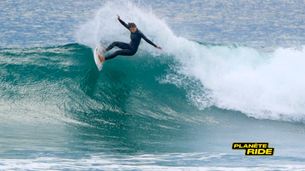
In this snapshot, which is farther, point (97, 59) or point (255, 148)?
point (97, 59)

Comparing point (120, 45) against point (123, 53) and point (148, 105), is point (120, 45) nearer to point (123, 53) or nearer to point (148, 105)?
point (123, 53)

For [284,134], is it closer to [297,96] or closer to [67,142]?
[297,96]

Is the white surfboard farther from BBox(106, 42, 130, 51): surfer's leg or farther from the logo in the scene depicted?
the logo

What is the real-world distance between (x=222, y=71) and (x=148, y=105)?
9.36 ft

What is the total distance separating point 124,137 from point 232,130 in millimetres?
2722

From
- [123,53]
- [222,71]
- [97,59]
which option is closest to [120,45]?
[123,53]

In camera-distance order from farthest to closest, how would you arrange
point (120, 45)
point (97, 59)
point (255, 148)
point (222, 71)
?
point (222, 71) → point (97, 59) → point (120, 45) → point (255, 148)

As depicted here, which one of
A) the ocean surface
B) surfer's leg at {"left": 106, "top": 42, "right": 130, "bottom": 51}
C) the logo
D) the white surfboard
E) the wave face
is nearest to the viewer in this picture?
the ocean surface

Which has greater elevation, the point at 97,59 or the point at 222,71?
the point at 222,71

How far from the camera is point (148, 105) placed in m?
21.7

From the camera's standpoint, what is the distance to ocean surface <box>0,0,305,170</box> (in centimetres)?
1745

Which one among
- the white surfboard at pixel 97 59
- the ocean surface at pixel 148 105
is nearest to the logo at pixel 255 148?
the ocean surface at pixel 148 105

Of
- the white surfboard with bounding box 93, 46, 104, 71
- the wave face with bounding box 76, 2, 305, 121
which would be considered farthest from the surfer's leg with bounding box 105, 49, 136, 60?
the wave face with bounding box 76, 2, 305, 121

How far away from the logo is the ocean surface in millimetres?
190
